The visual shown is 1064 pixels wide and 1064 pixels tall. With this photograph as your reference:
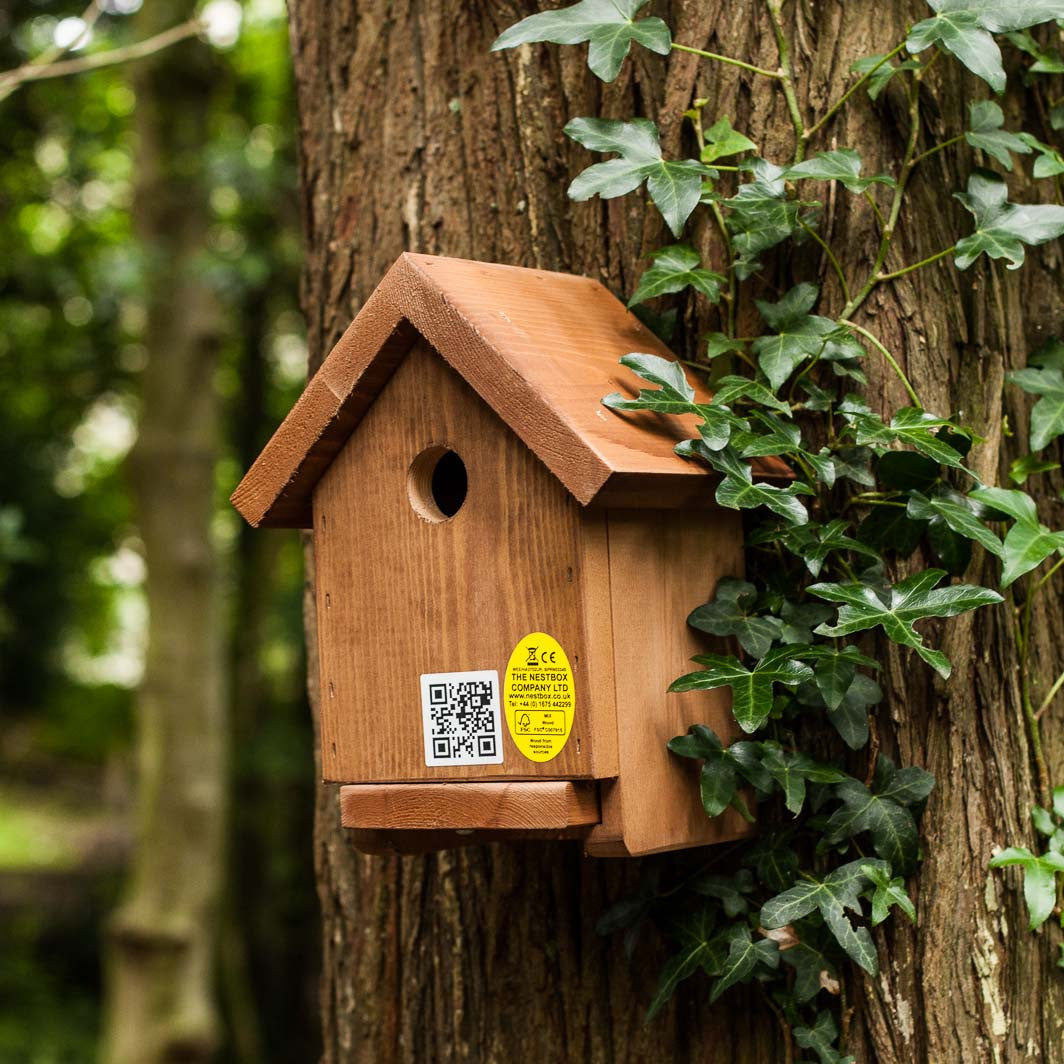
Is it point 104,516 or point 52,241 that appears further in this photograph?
point 104,516

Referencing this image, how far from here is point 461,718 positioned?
145 centimetres

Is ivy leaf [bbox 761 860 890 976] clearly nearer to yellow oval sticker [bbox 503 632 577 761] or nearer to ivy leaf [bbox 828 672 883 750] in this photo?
ivy leaf [bbox 828 672 883 750]

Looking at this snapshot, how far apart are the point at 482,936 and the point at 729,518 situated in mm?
745

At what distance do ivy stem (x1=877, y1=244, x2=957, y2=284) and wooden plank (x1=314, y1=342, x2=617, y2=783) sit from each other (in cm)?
53

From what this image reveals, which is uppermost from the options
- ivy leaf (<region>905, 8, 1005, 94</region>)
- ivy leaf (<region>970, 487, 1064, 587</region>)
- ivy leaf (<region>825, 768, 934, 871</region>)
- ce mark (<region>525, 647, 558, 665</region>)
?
ivy leaf (<region>905, 8, 1005, 94</region>)

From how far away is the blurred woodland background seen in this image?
5.71m

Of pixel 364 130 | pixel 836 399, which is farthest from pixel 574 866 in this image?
pixel 364 130

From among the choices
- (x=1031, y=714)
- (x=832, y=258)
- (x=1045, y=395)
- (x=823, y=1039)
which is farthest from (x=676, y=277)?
(x=823, y=1039)

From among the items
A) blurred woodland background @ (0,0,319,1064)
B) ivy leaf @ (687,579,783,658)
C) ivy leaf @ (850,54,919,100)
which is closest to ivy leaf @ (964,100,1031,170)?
ivy leaf @ (850,54,919,100)

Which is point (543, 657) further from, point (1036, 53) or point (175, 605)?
point (175, 605)

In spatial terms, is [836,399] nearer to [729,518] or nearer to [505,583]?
[729,518]

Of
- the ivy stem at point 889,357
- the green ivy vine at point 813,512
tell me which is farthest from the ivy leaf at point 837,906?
the ivy stem at point 889,357

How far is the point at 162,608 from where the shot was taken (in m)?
5.68

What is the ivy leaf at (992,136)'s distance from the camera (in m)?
1.57
